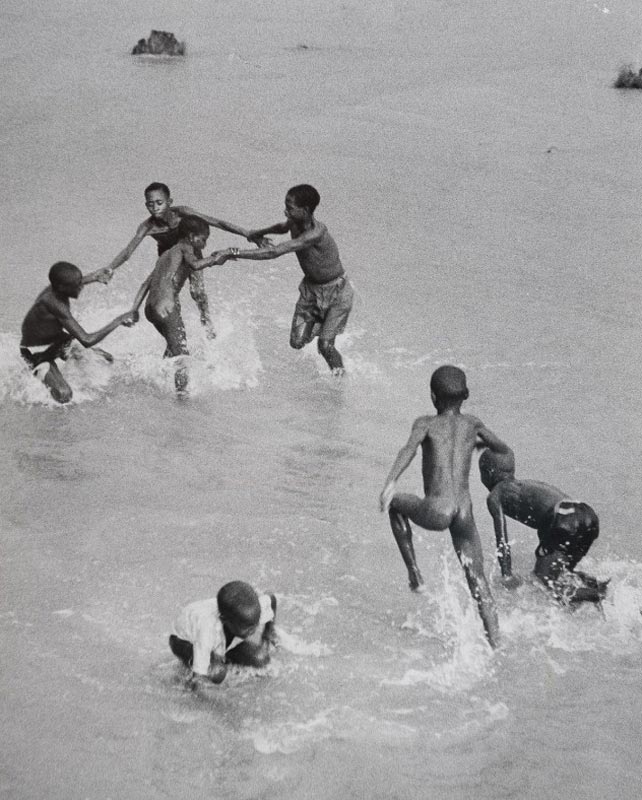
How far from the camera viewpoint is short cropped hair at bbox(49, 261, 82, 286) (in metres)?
6.34

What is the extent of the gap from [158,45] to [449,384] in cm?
1464

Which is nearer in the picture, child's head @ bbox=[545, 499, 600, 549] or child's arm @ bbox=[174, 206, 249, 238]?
child's head @ bbox=[545, 499, 600, 549]

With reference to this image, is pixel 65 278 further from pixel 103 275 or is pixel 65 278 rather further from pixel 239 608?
pixel 239 608

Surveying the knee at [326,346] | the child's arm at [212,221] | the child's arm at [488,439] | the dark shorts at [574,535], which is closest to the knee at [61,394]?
the child's arm at [212,221]

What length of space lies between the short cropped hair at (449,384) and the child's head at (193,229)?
3.02m

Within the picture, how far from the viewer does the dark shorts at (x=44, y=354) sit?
668 cm

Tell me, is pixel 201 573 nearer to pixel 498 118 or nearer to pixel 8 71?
pixel 498 118

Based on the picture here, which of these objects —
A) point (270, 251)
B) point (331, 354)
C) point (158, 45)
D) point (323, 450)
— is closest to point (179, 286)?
point (270, 251)

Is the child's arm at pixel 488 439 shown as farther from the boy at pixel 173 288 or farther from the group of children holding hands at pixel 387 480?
the boy at pixel 173 288

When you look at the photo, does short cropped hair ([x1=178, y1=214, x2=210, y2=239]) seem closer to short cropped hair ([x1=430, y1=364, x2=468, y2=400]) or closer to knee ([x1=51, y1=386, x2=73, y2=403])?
knee ([x1=51, y1=386, x2=73, y2=403])

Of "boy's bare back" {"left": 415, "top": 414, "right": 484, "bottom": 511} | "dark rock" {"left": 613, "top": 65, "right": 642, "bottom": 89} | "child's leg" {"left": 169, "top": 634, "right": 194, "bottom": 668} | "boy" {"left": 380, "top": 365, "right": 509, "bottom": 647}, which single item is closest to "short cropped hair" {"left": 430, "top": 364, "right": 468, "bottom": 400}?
"boy" {"left": 380, "top": 365, "right": 509, "bottom": 647}

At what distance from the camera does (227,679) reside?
430 cm

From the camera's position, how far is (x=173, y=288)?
22.6ft

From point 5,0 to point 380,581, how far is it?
19386 millimetres
